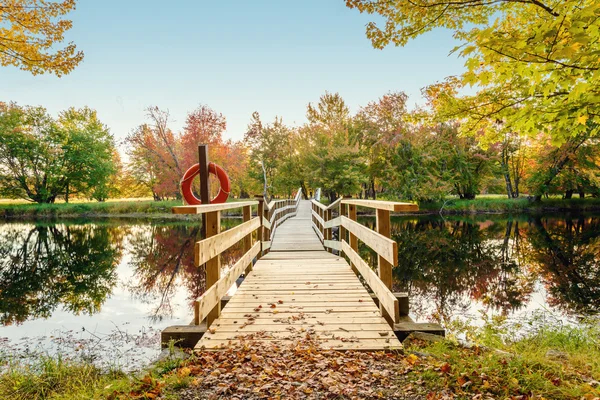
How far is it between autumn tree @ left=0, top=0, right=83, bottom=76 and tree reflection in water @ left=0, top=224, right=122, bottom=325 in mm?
5649

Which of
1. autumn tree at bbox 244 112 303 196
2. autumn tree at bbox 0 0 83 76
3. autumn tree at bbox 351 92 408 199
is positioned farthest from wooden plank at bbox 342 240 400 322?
autumn tree at bbox 244 112 303 196

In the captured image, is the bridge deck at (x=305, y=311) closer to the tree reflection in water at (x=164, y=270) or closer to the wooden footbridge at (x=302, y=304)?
the wooden footbridge at (x=302, y=304)

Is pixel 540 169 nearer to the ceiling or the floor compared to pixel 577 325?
nearer to the ceiling

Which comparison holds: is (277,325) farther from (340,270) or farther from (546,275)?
(546,275)

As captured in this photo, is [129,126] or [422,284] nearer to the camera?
[422,284]

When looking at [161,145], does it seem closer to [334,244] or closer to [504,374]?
[334,244]

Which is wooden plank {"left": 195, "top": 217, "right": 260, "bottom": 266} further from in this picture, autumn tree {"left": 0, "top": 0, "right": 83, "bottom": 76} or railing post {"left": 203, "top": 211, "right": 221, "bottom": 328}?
autumn tree {"left": 0, "top": 0, "right": 83, "bottom": 76}

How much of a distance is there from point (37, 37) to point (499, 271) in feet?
46.4

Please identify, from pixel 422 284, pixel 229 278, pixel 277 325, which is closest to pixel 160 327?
pixel 229 278

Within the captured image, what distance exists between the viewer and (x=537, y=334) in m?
5.70

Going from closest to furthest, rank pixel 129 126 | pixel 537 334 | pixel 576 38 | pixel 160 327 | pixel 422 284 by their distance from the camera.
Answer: pixel 576 38
pixel 537 334
pixel 160 327
pixel 422 284
pixel 129 126

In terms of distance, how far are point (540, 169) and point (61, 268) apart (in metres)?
33.8

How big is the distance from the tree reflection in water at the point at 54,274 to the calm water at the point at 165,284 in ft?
0.10

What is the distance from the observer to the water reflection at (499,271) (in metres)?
7.70
